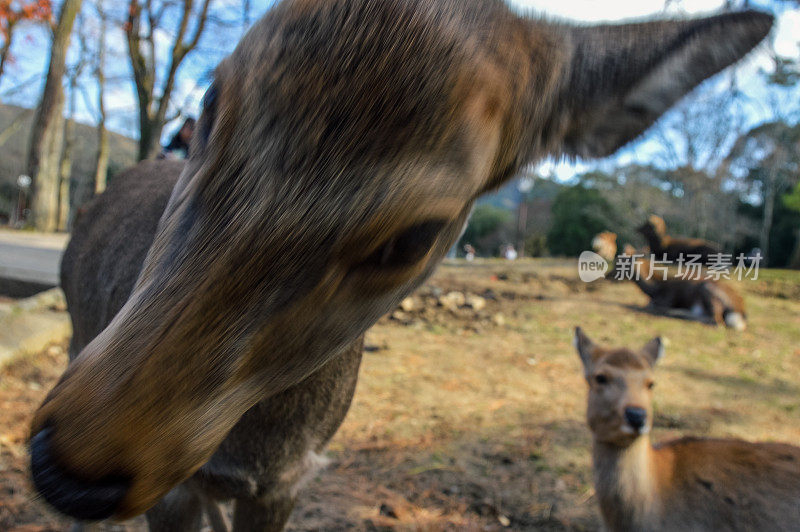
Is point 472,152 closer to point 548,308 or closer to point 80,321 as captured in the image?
point 80,321

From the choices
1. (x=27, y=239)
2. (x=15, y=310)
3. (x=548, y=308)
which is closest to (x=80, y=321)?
(x=15, y=310)

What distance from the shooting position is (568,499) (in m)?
3.67

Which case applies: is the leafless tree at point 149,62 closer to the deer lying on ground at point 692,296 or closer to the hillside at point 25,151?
the deer lying on ground at point 692,296

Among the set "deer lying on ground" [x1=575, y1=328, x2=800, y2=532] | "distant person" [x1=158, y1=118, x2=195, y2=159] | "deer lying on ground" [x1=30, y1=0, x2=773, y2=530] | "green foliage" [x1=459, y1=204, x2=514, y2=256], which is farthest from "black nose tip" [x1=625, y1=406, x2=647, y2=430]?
"green foliage" [x1=459, y1=204, x2=514, y2=256]

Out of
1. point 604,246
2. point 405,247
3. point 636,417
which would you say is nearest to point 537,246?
point 604,246

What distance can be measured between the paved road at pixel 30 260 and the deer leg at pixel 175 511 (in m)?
6.24

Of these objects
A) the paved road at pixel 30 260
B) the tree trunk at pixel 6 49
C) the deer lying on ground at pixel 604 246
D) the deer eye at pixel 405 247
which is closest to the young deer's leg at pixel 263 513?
the deer eye at pixel 405 247

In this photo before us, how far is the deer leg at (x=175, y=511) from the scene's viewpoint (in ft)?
6.48

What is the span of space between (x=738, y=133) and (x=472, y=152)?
787 centimetres

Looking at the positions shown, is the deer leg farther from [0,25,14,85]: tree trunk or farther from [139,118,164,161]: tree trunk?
[0,25,14,85]: tree trunk

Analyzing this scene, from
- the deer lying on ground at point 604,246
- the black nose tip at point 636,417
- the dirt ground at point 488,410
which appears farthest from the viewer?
the deer lying on ground at point 604,246

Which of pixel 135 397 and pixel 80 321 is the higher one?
pixel 135 397

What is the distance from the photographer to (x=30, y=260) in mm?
8633

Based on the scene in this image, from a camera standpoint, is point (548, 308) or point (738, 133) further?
point (548, 308)
